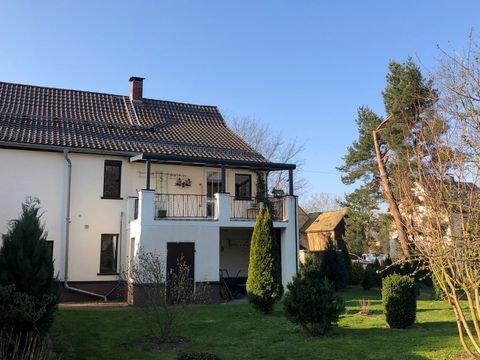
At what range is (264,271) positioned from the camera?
46.4 ft

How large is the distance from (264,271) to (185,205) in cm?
593

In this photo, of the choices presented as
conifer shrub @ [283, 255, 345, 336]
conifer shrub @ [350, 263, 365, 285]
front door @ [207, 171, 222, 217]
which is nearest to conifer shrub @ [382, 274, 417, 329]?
conifer shrub @ [283, 255, 345, 336]

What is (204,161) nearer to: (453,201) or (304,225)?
(453,201)

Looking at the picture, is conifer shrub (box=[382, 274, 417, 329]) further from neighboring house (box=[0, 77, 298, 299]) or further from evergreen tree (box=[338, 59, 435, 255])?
evergreen tree (box=[338, 59, 435, 255])

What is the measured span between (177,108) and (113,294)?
10.0m

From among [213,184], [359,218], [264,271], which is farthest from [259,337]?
[359,218]

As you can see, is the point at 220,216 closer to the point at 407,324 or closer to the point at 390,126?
the point at 407,324

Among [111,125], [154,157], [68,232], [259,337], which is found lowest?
[259,337]

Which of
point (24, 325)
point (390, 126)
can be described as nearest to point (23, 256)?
point (24, 325)

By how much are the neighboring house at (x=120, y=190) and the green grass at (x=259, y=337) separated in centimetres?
329

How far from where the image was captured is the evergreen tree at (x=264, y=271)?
545 inches

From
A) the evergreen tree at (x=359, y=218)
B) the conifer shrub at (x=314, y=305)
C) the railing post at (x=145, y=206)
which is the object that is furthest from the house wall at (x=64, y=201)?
the evergreen tree at (x=359, y=218)

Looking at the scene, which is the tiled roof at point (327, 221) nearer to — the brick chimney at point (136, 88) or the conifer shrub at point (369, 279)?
the conifer shrub at point (369, 279)

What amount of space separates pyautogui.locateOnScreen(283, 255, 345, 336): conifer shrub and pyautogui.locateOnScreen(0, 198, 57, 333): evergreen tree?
16.4 ft
